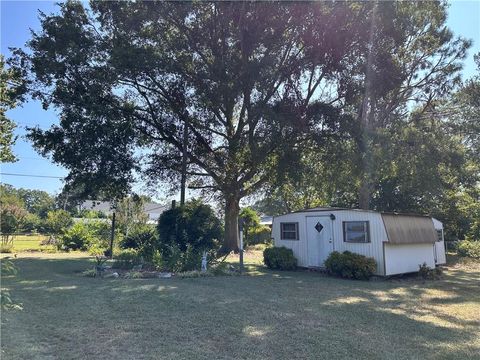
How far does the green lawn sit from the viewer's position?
4875 millimetres

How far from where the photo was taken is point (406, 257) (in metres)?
13.5

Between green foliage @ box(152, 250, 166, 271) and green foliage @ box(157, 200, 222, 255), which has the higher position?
green foliage @ box(157, 200, 222, 255)

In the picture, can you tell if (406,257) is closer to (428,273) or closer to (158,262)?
(428,273)

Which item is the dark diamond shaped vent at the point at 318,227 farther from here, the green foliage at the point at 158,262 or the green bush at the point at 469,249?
the green bush at the point at 469,249

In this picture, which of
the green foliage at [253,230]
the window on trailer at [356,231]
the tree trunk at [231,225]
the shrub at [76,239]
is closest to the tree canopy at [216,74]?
the tree trunk at [231,225]

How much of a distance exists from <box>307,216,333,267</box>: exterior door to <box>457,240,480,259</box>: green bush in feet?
44.0

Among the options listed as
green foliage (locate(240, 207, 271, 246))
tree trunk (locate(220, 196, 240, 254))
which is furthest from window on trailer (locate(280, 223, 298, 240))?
A: green foliage (locate(240, 207, 271, 246))

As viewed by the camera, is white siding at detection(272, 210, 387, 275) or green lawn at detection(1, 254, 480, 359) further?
white siding at detection(272, 210, 387, 275)

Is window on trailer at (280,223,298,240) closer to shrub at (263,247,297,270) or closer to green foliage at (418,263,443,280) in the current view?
shrub at (263,247,297,270)

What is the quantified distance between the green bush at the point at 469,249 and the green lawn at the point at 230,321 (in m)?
14.3

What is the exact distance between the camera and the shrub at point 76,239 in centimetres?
2210

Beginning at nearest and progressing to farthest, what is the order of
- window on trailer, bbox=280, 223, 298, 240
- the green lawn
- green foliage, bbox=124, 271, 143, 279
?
1. the green lawn
2. green foliage, bbox=124, 271, 143, 279
3. window on trailer, bbox=280, 223, 298, 240

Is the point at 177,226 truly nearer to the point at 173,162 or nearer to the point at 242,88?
the point at 173,162

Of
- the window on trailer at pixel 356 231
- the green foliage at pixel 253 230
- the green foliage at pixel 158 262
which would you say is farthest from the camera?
the green foliage at pixel 253 230
